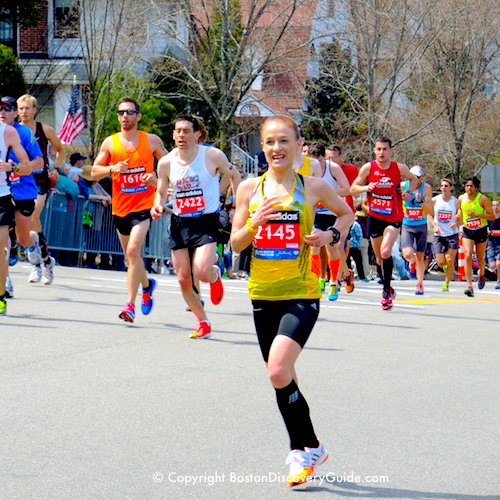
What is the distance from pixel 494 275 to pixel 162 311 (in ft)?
57.7

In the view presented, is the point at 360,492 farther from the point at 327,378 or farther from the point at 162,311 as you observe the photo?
the point at 162,311

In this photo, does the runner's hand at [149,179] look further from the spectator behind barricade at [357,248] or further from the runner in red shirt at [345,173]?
the spectator behind barricade at [357,248]

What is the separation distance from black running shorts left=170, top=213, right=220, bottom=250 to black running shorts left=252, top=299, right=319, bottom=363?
14.3 feet

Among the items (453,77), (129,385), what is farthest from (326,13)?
(129,385)

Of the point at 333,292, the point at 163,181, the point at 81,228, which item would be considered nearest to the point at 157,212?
the point at 163,181

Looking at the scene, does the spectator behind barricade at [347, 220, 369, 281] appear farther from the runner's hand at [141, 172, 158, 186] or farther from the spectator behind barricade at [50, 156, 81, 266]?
the runner's hand at [141, 172, 158, 186]

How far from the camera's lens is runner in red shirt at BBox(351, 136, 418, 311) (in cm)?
1412

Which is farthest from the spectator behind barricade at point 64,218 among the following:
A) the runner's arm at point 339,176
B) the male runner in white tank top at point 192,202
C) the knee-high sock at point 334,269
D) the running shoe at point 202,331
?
the running shoe at point 202,331

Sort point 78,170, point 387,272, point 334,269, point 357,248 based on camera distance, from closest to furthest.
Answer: point 387,272 < point 334,269 < point 78,170 < point 357,248

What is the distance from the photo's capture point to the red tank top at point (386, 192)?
14266 millimetres

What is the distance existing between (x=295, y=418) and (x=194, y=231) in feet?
15.9

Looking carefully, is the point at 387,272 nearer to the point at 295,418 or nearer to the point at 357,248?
the point at 357,248

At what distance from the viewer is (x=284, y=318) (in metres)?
5.63

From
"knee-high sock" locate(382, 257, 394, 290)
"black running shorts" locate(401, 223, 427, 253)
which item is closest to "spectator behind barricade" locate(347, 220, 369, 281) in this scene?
"black running shorts" locate(401, 223, 427, 253)
